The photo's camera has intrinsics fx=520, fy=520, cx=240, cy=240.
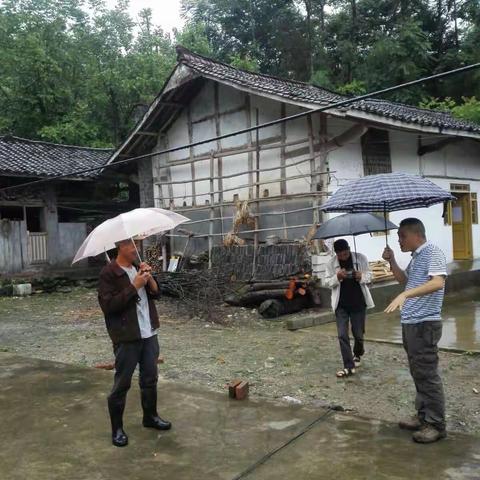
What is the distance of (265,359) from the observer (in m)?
6.66

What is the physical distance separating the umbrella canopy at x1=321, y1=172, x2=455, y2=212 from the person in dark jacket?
2.05 m

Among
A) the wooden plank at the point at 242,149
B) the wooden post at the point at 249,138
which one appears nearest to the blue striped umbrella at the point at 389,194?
the wooden plank at the point at 242,149

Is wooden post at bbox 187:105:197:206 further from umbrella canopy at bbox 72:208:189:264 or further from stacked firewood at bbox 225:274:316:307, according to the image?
umbrella canopy at bbox 72:208:189:264

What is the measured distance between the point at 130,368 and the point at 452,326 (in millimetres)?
6203

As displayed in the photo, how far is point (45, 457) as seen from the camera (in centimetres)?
369

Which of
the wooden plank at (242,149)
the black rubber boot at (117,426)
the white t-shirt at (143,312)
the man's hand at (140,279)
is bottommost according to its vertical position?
the black rubber boot at (117,426)

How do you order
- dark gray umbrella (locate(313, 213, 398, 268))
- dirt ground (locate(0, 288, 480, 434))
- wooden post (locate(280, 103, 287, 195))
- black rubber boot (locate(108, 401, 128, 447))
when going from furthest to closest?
1. wooden post (locate(280, 103, 287, 195))
2. dark gray umbrella (locate(313, 213, 398, 268))
3. dirt ground (locate(0, 288, 480, 434))
4. black rubber boot (locate(108, 401, 128, 447))

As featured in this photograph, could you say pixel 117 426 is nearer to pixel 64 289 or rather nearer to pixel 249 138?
pixel 249 138

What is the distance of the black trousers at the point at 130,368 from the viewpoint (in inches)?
149

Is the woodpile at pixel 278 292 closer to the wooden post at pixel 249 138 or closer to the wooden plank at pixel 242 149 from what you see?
the wooden post at pixel 249 138

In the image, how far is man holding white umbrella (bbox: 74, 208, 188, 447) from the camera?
3.77 m

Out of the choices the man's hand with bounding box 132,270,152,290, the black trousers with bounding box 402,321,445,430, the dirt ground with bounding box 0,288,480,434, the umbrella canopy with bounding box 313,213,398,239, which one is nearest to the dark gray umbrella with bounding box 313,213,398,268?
the umbrella canopy with bounding box 313,213,398,239

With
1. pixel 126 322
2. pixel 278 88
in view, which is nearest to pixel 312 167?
pixel 278 88

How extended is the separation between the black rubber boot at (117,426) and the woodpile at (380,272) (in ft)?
25.9
